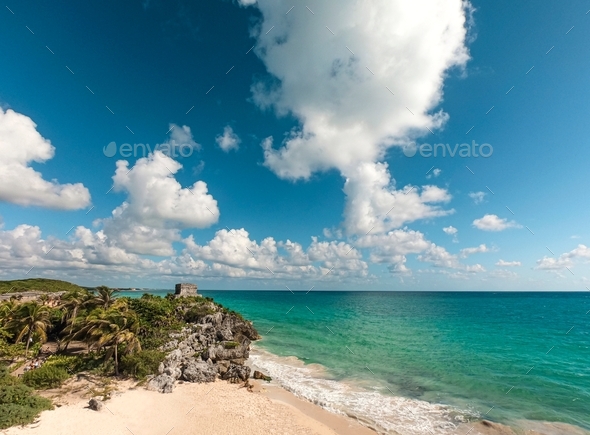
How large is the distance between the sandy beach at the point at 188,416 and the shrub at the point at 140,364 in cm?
174

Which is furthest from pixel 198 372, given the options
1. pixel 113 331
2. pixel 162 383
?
pixel 113 331

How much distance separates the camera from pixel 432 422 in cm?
1952

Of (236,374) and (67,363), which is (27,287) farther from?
(236,374)

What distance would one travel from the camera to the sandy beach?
16.0 m

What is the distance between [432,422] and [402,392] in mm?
5568

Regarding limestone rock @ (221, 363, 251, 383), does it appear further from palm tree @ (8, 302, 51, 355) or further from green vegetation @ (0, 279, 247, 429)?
palm tree @ (8, 302, 51, 355)

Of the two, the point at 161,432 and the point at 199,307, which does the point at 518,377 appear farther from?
the point at 199,307

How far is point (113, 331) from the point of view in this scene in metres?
23.5

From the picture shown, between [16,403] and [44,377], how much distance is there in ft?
15.5

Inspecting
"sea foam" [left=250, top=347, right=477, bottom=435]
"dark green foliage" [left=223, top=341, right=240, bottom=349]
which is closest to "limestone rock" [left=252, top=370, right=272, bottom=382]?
"sea foam" [left=250, top=347, right=477, bottom=435]

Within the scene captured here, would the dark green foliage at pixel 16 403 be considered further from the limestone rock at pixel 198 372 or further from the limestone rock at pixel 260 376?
the limestone rock at pixel 260 376

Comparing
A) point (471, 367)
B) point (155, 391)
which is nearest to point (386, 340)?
point (471, 367)

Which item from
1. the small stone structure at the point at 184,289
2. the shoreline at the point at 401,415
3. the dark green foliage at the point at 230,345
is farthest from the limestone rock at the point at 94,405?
the small stone structure at the point at 184,289

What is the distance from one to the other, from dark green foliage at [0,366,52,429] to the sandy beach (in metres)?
0.44
